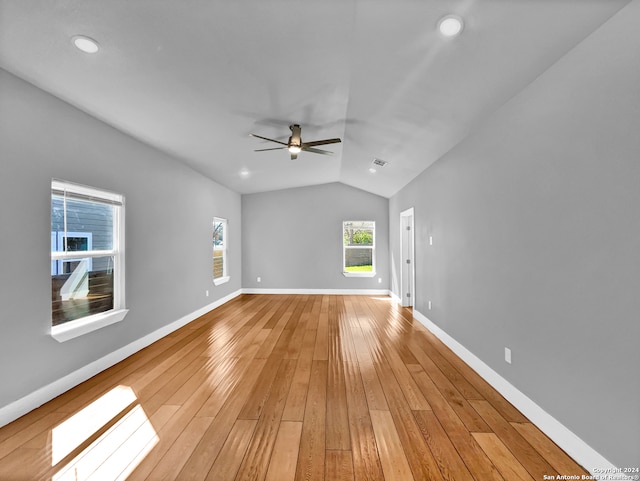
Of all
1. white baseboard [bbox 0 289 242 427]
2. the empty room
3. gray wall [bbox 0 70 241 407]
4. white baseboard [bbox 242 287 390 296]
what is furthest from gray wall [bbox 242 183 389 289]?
white baseboard [bbox 0 289 242 427]

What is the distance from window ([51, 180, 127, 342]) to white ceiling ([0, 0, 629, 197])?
2.81 feet

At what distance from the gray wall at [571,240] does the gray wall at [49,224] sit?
3.87m

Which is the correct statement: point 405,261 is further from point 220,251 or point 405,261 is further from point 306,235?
point 220,251

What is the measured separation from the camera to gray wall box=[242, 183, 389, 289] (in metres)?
7.61

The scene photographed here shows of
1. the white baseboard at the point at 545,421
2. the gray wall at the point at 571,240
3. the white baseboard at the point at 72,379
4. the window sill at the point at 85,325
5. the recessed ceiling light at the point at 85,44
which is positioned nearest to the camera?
the gray wall at the point at 571,240

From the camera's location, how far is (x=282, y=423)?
6.99 ft

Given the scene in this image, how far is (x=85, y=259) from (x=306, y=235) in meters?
5.13

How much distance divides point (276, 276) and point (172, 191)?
3.90 metres

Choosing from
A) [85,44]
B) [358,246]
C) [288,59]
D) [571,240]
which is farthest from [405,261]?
[85,44]

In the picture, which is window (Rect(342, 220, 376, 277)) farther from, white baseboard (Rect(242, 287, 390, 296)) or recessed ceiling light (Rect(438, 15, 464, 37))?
recessed ceiling light (Rect(438, 15, 464, 37))

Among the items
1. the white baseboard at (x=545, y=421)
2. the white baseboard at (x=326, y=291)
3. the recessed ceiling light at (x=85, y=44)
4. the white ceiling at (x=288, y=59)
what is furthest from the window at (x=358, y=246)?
the recessed ceiling light at (x=85, y=44)

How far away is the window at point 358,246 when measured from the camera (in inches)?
301

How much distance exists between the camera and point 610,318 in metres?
1.55

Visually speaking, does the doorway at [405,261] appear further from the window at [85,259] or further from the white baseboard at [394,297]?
the window at [85,259]
